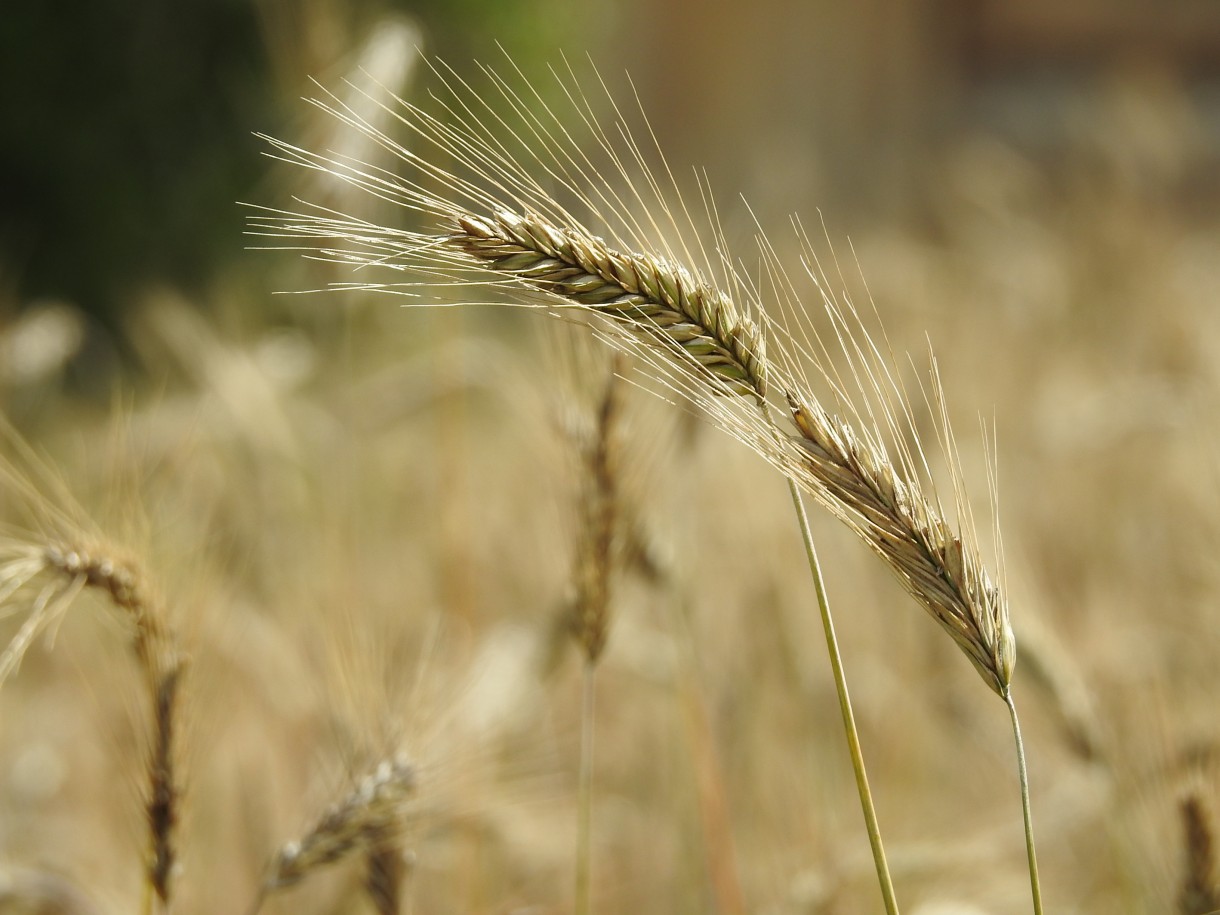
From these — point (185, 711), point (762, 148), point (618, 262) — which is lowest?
point (185, 711)

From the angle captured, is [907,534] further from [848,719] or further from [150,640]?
[150,640]

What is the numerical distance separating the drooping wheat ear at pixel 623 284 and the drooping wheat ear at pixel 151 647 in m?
0.41

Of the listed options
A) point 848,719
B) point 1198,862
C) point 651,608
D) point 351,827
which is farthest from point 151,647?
point 651,608

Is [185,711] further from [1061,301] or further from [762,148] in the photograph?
[762,148]

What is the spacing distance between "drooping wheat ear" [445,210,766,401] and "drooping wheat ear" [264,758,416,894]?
1.62 ft

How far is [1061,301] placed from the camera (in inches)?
173

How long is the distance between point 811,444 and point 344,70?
59.7 inches

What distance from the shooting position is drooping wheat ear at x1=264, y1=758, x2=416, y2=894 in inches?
35.2

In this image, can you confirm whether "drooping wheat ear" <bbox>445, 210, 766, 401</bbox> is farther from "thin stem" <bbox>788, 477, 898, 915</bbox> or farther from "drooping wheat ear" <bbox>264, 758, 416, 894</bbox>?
"drooping wheat ear" <bbox>264, 758, 416, 894</bbox>

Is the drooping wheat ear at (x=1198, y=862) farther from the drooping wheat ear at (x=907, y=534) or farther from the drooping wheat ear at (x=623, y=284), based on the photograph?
the drooping wheat ear at (x=623, y=284)

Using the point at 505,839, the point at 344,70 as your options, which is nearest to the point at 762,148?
the point at 344,70

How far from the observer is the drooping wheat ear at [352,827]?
0.89 meters

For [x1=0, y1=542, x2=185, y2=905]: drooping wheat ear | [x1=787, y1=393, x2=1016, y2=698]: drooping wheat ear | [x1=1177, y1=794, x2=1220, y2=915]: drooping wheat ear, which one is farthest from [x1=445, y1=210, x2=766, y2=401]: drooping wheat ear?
[x1=1177, y1=794, x2=1220, y2=915]: drooping wheat ear

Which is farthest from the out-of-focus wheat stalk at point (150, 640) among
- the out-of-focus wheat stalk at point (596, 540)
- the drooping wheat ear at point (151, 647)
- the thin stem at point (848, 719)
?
the thin stem at point (848, 719)
